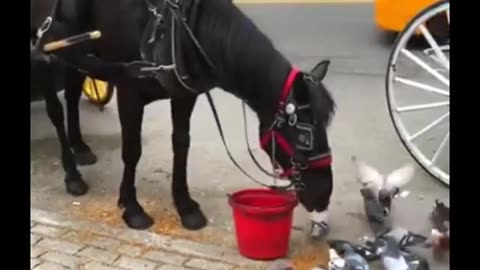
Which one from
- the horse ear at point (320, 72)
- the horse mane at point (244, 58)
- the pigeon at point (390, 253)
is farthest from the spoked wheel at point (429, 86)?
the horse mane at point (244, 58)

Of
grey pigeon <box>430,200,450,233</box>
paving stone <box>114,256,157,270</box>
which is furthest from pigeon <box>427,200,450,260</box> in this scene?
paving stone <box>114,256,157,270</box>

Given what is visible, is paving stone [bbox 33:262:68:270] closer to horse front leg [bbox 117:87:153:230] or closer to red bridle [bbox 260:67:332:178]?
horse front leg [bbox 117:87:153:230]

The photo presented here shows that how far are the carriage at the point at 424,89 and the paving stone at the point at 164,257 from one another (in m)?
1.37

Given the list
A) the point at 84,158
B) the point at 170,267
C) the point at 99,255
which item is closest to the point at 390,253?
the point at 170,267

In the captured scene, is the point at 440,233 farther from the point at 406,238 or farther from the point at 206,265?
the point at 206,265

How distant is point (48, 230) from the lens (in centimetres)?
404

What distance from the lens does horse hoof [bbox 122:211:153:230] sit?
13.2ft

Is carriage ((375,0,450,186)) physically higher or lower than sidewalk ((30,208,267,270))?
higher

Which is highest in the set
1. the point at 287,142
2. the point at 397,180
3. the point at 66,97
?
the point at 287,142

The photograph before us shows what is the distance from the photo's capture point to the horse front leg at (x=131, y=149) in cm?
380

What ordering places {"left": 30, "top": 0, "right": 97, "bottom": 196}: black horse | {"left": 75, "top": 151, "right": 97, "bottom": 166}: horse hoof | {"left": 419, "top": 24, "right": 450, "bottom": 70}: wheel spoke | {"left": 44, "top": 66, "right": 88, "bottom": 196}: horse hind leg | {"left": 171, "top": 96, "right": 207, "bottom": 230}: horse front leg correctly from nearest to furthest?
{"left": 171, "top": 96, "right": 207, "bottom": 230}: horse front leg → {"left": 419, "top": 24, "right": 450, "bottom": 70}: wheel spoke → {"left": 30, "top": 0, "right": 97, "bottom": 196}: black horse → {"left": 44, "top": 66, "right": 88, "bottom": 196}: horse hind leg → {"left": 75, "top": 151, "right": 97, "bottom": 166}: horse hoof

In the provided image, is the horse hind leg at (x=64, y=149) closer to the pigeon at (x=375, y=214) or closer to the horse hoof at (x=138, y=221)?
the horse hoof at (x=138, y=221)

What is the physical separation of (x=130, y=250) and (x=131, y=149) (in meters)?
0.48

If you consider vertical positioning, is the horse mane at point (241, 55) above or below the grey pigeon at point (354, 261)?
above
